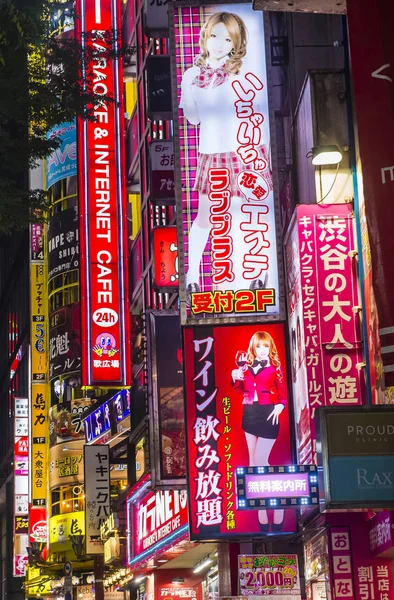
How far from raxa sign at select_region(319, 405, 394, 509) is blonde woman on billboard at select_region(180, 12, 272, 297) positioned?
7465mm

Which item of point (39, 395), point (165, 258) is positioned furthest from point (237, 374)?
point (39, 395)

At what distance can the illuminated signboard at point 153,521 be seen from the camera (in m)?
22.0

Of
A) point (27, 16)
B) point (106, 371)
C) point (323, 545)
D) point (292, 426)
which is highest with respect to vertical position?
point (27, 16)

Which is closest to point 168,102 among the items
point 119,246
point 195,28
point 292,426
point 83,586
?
point 119,246

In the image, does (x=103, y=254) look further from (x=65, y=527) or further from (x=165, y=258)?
(x=65, y=527)

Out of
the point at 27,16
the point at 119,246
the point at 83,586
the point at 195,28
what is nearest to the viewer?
the point at 27,16

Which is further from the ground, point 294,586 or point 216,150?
point 216,150

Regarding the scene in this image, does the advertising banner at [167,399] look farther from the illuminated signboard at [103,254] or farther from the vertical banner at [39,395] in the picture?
the vertical banner at [39,395]

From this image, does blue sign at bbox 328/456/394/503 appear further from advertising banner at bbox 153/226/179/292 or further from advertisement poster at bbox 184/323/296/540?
advertising banner at bbox 153/226/179/292

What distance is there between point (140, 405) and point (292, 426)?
14059 mm

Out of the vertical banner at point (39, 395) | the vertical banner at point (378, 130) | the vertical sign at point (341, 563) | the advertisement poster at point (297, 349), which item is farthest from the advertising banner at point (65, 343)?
the vertical banner at point (378, 130)

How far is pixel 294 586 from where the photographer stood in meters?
17.7

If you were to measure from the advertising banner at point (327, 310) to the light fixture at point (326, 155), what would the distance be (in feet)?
2.06

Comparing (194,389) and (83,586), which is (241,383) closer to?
(194,389)
